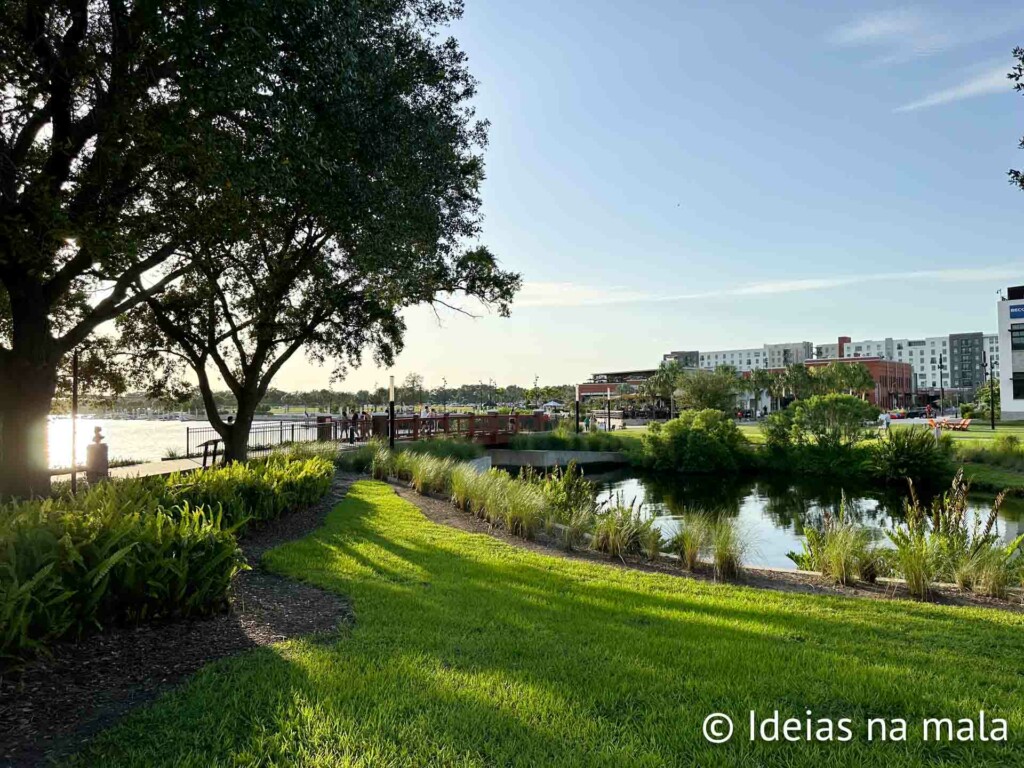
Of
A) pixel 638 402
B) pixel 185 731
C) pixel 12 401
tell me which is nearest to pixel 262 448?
pixel 12 401

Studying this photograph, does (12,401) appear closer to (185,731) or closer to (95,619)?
(95,619)

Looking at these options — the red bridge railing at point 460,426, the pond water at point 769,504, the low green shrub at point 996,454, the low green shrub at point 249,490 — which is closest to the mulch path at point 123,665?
the low green shrub at point 249,490

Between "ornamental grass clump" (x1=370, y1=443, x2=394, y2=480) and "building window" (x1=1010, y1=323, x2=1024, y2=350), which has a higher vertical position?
"building window" (x1=1010, y1=323, x2=1024, y2=350)

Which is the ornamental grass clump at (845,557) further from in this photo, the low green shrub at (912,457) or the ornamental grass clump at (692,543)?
the low green shrub at (912,457)

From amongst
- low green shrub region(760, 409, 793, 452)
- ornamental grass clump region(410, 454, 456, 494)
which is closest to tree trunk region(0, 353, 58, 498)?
ornamental grass clump region(410, 454, 456, 494)

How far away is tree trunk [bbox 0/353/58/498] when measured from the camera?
878cm

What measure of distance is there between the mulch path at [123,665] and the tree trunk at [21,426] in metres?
4.91

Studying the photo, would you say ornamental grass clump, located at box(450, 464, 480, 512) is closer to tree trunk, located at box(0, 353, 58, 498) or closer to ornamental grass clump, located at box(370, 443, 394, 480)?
ornamental grass clump, located at box(370, 443, 394, 480)

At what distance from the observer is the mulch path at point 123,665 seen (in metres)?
3.24

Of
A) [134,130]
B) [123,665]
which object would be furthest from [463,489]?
[123,665]

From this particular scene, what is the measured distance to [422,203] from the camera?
10898mm

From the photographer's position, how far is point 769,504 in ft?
69.2

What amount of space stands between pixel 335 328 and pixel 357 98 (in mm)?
8326

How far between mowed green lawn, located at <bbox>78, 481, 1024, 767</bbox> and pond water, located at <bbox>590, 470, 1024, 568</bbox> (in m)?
6.62
